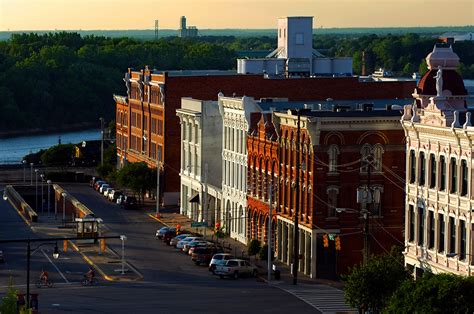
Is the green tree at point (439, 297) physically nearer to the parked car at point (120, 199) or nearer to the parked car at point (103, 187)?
the parked car at point (120, 199)

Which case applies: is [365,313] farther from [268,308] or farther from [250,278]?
[250,278]

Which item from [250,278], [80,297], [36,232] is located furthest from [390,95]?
[80,297]

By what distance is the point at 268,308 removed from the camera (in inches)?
3223

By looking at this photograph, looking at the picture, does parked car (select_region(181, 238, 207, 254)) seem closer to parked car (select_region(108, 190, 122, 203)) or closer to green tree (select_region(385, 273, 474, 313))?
parked car (select_region(108, 190, 122, 203))

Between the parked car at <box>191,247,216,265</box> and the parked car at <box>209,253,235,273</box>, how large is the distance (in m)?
2.78

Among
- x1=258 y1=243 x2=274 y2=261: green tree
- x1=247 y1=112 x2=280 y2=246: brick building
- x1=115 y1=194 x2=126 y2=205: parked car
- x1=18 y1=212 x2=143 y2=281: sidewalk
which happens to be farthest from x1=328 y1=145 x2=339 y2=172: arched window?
x1=115 y1=194 x2=126 y2=205: parked car

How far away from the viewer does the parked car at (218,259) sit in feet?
309

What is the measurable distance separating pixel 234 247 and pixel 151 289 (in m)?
18.5

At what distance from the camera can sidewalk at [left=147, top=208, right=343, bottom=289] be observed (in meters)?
92.2

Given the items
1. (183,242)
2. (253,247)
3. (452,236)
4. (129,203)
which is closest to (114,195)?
(129,203)

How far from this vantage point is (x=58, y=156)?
159875 mm

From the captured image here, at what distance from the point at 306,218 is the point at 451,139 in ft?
65.5

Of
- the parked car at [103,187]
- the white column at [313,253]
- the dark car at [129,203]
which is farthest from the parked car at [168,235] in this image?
the parked car at [103,187]

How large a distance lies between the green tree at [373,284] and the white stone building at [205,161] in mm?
42396
